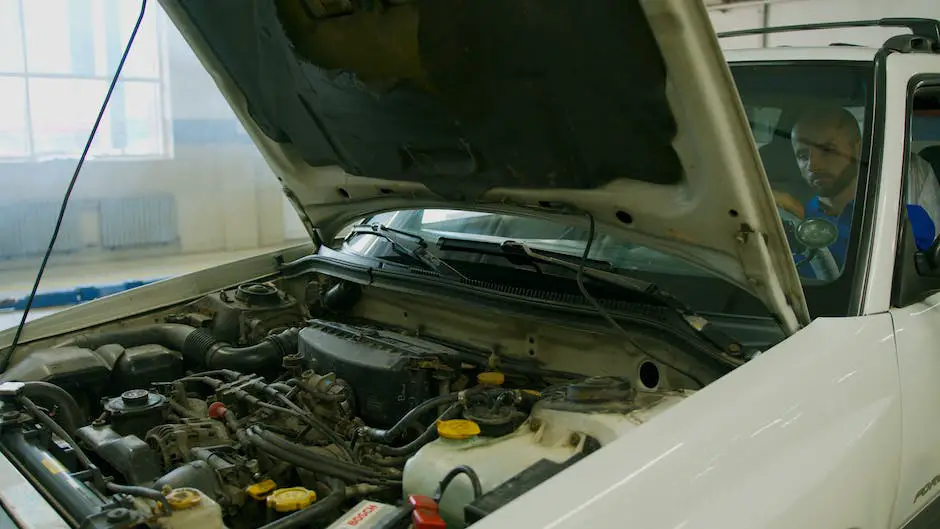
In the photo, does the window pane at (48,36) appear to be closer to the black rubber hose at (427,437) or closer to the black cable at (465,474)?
the black rubber hose at (427,437)

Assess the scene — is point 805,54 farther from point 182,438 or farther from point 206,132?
point 206,132

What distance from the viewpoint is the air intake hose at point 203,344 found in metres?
2.87

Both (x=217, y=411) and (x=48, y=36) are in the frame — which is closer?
(x=217, y=411)

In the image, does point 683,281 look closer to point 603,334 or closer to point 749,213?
point 603,334

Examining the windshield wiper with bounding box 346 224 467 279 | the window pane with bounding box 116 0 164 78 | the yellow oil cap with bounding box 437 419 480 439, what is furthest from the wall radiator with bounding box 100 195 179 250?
the yellow oil cap with bounding box 437 419 480 439

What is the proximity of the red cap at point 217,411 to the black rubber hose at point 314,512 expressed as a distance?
0.60 m

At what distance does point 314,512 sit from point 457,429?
377 mm

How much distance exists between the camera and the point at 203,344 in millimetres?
2941

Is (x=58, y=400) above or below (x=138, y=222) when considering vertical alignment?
above

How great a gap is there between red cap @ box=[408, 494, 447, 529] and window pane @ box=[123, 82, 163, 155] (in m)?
8.24

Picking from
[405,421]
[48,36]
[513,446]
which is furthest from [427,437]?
[48,36]

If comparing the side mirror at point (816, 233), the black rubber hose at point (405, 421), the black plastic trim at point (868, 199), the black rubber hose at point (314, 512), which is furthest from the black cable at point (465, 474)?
the side mirror at point (816, 233)

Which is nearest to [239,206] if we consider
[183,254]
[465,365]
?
[183,254]

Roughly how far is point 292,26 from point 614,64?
0.95 m
